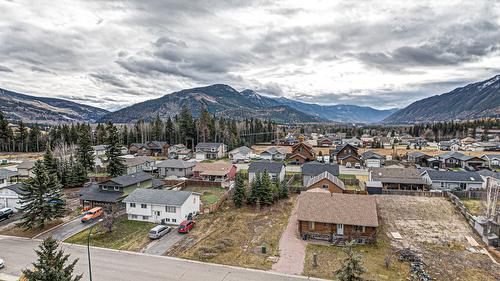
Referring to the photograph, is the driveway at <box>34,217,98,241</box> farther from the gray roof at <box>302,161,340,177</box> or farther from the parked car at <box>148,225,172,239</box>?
the gray roof at <box>302,161,340,177</box>

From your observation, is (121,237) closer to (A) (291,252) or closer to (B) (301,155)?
(A) (291,252)

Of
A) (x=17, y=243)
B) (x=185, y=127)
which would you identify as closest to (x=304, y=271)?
(x=17, y=243)

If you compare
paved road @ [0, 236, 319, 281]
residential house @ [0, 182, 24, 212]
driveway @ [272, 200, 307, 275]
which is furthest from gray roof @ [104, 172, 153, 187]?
driveway @ [272, 200, 307, 275]

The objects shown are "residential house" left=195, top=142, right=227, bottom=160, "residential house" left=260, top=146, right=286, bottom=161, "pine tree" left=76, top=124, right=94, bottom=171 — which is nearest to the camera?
"pine tree" left=76, top=124, right=94, bottom=171

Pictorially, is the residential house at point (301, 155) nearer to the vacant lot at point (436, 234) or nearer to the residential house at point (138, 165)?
the vacant lot at point (436, 234)

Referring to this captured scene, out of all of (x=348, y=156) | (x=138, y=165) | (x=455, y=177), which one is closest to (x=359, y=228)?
(x=455, y=177)

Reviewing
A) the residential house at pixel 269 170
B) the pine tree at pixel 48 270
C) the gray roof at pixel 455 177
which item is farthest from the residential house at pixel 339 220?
the gray roof at pixel 455 177
